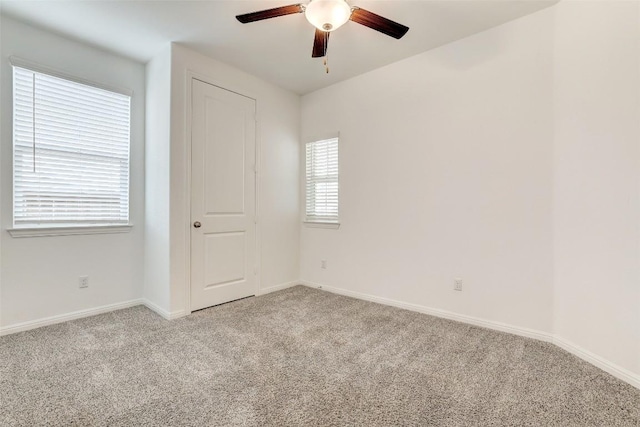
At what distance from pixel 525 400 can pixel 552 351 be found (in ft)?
2.68

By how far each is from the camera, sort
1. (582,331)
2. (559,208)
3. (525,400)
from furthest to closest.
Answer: (559,208), (582,331), (525,400)

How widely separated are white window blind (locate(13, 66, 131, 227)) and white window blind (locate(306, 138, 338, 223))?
2165 mm

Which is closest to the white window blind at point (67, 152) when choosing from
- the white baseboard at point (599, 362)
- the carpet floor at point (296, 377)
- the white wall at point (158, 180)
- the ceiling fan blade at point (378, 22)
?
the white wall at point (158, 180)

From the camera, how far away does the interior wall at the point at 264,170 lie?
2.98 metres

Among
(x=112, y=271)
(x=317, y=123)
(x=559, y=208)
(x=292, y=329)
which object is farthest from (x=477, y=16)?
(x=112, y=271)

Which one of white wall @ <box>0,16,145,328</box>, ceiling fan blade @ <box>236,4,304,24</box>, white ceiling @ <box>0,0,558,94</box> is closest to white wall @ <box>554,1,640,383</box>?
white ceiling @ <box>0,0,558,94</box>

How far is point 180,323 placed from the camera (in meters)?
2.81

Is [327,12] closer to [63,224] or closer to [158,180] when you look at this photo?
[158,180]

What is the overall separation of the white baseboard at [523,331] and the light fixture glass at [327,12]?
2.68 m

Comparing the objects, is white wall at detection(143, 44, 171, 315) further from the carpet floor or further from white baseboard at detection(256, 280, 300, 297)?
white baseboard at detection(256, 280, 300, 297)

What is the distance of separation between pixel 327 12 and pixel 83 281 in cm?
328

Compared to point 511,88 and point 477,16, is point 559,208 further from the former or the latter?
point 477,16

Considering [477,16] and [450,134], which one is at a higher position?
[477,16]

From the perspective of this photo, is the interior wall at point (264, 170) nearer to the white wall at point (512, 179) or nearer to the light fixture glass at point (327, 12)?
the white wall at point (512, 179)
